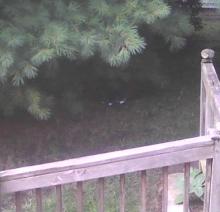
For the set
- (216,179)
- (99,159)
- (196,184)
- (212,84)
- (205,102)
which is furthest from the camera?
(205,102)

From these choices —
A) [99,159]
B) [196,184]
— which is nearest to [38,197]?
[99,159]

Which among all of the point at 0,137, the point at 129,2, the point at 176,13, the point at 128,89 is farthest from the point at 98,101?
the point at 129,2

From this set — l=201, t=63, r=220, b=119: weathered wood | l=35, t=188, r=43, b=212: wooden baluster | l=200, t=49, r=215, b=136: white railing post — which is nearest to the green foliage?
l=200, t=49, r=215, b=136: white railing post

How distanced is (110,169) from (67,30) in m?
1.51

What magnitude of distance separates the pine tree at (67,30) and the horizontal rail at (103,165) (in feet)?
3.83

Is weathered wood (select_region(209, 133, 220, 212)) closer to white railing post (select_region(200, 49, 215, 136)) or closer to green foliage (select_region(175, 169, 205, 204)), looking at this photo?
white railing post (select_region(200, 49, 215, 136))

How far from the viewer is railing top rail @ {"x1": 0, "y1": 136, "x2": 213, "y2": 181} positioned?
2.03m

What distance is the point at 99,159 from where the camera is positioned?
6.91ft

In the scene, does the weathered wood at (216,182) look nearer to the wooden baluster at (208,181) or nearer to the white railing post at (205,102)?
the wooden baluster at (208,181)

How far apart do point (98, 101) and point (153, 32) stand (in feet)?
4.90

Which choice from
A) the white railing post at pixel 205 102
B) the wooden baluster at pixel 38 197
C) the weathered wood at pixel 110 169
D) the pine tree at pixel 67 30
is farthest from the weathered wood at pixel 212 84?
the wooden baluster at pixel 38 197

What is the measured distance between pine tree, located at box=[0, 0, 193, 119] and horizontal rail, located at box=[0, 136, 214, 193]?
46.0 inches

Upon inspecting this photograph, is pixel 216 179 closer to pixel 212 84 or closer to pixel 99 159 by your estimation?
pixel 99 159

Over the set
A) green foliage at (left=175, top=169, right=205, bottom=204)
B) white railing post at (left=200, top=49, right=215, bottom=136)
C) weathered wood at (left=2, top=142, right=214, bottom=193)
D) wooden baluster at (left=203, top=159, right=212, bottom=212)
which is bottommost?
green foliage at (left=175, top=169, right=205, bottom=204)
